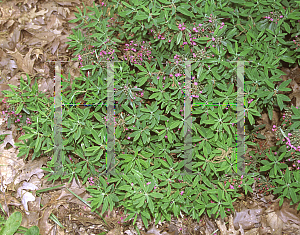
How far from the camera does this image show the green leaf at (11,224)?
2736mm

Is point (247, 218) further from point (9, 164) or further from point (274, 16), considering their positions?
point (9, 164)

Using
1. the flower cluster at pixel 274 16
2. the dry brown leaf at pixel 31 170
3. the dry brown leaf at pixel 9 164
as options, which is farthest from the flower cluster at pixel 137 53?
the dry brown leaf at pixel 9 164

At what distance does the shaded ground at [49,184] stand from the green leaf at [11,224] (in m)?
0.21

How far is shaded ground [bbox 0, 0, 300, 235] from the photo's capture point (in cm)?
289

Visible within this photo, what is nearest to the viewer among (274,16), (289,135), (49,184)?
(289,135)

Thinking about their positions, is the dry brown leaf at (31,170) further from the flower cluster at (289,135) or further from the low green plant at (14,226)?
the flower cluster at (289,135)

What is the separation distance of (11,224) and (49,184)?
0.60 metres

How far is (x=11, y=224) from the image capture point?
9.00 feet

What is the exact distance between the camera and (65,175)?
287 cm

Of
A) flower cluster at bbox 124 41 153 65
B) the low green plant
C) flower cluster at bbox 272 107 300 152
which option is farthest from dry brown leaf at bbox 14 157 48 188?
flower cluster at bbox 272 107 300 152

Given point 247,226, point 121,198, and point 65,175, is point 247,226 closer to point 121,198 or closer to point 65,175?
point 121,198

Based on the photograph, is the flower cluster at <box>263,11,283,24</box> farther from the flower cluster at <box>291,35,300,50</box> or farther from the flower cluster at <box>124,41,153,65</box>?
the flower cluster at <box>124,41,153,65</box>

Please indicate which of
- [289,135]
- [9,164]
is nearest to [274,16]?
[289,135]

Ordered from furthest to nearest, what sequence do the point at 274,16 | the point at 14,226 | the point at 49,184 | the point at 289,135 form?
the point at 49,184 → the point at 274,16 → the point at 14,226 → the point at 289,135
